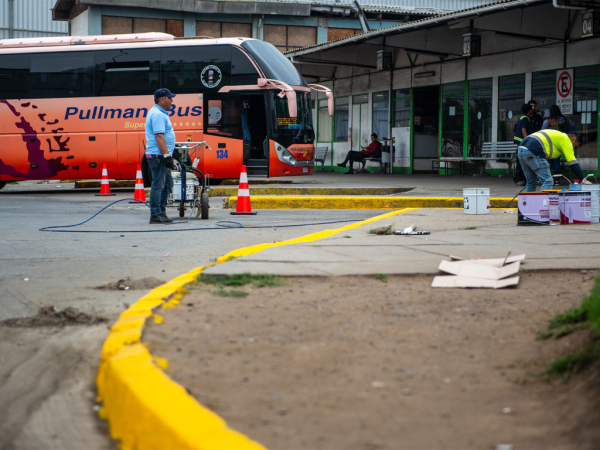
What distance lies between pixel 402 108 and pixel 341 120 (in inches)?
178

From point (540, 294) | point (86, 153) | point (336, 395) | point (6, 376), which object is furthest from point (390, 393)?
point (86, 153)

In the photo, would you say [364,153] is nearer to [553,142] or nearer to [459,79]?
[459,79]

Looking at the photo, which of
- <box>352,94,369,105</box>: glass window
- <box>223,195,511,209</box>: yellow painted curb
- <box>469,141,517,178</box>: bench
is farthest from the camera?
<box>352,94,369,105</box>: glass window

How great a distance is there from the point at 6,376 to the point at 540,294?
9.85ft

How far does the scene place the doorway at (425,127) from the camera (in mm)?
26250

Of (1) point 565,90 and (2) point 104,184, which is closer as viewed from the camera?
(2) point 104,184

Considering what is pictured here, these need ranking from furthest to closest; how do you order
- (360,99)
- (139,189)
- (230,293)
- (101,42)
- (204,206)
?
(360,99), (101,42), (139,189), (204,206), (230,293)

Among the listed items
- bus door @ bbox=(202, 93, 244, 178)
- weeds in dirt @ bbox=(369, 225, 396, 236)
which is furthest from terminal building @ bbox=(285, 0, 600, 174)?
weeds in dirt @ bbox=(369, 225, 396, 236)

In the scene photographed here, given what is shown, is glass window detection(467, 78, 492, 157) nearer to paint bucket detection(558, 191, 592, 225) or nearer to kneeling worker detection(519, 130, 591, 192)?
kneeling worker detection(519, 130, 591, 192)

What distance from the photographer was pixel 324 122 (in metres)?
32.8

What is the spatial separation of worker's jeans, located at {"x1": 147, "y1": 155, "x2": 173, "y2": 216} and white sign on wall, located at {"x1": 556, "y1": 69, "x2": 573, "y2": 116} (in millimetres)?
12735

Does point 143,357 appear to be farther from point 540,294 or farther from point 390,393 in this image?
point 540,294

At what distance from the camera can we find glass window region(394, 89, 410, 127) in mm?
27031

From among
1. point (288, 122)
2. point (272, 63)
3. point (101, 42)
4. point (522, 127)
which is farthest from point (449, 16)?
point (101, 42)
